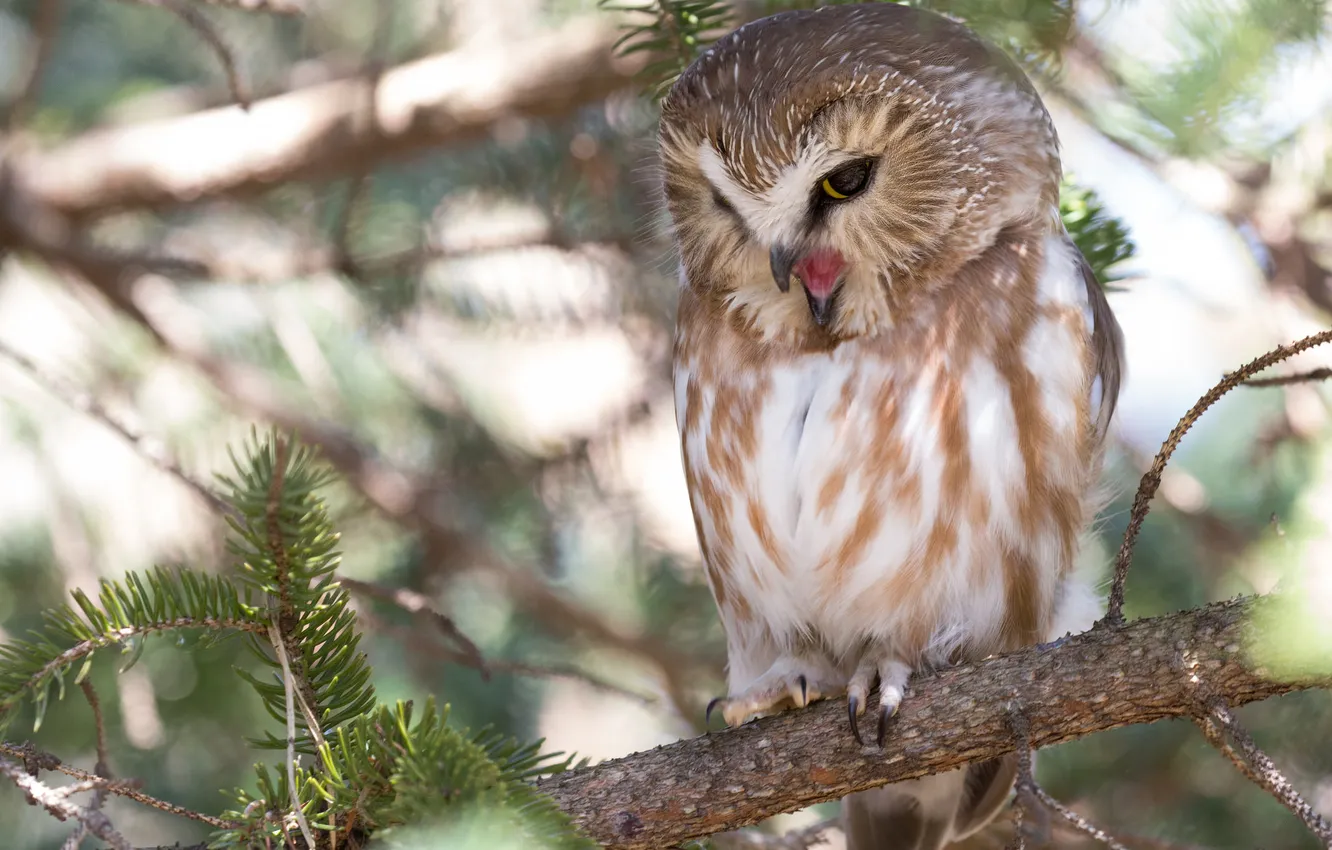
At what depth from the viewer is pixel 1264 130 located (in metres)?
1.91

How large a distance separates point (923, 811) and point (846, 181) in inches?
47.9

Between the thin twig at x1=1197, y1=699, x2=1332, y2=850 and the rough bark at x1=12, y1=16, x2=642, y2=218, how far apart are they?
1826 mm

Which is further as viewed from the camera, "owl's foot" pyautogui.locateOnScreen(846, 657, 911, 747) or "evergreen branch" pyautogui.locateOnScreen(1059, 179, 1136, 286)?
"evergreen branch" pyautogui.locateOnScreen(1059, 179, 1136, 286)

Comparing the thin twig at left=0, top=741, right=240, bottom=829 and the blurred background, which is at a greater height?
the blurred background

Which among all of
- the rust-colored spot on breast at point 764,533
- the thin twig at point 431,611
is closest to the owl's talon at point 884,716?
the rust-colored spot on breast at point 764,533

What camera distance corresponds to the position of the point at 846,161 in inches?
79.6

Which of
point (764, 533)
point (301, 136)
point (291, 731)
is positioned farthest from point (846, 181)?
point (301, 136)

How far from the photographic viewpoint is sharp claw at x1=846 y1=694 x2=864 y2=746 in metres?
1.83

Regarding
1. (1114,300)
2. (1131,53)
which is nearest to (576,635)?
(1114,300)

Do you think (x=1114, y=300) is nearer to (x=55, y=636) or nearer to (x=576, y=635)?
(x=576, y=635)

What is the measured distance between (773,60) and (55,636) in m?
1.32

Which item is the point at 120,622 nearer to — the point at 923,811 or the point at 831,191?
the point at 831,191

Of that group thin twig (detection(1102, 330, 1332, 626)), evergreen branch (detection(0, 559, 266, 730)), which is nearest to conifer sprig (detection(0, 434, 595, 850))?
evergreen branch (detection(0, 559, 266, 730))

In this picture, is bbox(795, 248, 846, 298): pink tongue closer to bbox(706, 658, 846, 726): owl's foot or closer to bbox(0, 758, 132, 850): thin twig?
bbox(706, 658, 846, 726): owl's foot
